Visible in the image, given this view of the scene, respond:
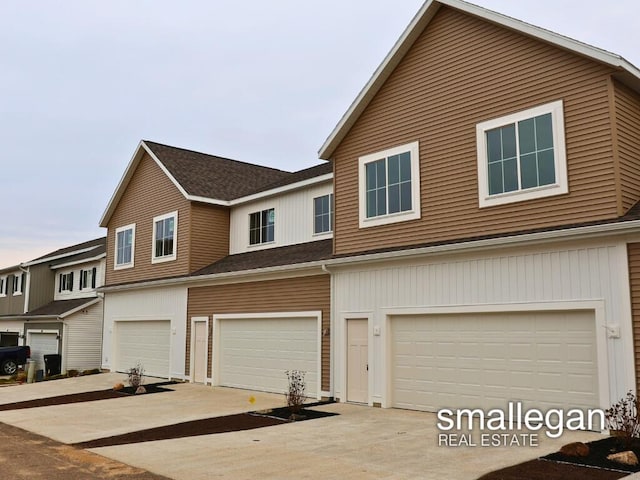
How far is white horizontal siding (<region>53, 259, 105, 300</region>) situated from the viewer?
28.9 m

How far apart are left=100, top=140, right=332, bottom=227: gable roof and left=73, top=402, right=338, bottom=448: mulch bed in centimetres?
899

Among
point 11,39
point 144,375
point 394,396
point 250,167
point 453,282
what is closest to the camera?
point 453,282

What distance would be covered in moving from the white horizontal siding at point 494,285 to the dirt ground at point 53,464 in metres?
6.71

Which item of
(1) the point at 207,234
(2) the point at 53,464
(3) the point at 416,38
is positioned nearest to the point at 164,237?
(1) the point at 207,234

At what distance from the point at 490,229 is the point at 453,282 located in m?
1.36

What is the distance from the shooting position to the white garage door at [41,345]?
93.1ft

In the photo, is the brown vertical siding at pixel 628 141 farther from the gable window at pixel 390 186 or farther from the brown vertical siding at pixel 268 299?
the brown vertical siding at pixel 268 299

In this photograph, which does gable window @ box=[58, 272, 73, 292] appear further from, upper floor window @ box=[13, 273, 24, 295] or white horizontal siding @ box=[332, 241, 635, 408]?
white horizontal siding @ box=[332, 241, 635, 408]

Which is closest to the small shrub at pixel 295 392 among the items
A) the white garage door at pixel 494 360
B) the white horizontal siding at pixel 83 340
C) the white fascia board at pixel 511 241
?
the white garage door at pixel 494 360

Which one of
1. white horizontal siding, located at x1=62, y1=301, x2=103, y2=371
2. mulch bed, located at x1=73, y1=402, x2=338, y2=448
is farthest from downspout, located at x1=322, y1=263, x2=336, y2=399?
white horizontal siding, located at x1=62, y1=301, x2=103, y2=371

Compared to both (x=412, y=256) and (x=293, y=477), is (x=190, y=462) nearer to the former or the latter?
(x=293, y=477)

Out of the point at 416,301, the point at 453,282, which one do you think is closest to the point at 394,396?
the point at 416,301

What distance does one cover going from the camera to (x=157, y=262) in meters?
22.9

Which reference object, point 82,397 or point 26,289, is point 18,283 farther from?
point 82,397
